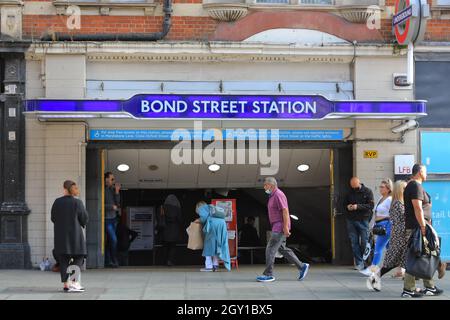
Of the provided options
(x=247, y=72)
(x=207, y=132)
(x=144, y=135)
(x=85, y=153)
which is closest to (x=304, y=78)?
(x=247, y=72)

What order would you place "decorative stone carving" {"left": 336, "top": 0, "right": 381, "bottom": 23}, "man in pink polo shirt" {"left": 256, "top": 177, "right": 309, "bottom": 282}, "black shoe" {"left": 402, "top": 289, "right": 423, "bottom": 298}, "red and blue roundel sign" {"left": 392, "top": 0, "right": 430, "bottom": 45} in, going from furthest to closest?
"decorative stone carving" {"left": 336, "top": 0, "right": 381, "bottom": 23} < "red and blue roundel sign" {"left": 392, "top": 0, "right": 430, "bottom": 45} < "man in pink polo shirt" {"left": 256, "top": 177, "right": 309, "bottom": 282} < "black shoe" {"left": 402, "top": 289, "right": 423, "bottom": 298}

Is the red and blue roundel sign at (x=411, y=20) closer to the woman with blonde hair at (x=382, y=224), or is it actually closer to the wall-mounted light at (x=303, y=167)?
the woman with blonde hair at (x=382, y=224)

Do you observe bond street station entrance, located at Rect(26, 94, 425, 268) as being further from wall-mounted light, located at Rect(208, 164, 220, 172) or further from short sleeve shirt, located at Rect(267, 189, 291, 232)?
short sleeve shirt, located at Rect(267, 189, 291, 232)

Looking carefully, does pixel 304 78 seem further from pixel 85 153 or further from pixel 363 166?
pixel 85 153

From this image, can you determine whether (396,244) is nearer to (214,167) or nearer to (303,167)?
(303,167)

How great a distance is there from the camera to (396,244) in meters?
12.3

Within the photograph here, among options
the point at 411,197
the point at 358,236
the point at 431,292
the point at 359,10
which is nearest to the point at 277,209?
the point at 358,236

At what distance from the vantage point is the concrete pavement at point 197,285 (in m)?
11.8

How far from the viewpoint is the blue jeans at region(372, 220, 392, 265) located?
13328mm

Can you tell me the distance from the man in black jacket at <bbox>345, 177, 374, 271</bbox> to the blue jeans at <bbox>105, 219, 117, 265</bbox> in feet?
14.2

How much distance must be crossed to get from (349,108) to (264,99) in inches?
56.8

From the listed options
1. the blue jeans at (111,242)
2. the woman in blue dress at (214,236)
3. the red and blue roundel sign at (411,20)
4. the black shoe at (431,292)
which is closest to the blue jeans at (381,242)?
the black shoe at (431,292)

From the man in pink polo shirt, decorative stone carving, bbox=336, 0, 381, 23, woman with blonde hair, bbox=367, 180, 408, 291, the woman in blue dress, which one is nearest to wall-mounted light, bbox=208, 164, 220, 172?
the woman in blue dress

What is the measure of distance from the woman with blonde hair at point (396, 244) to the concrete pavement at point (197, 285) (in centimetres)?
21
